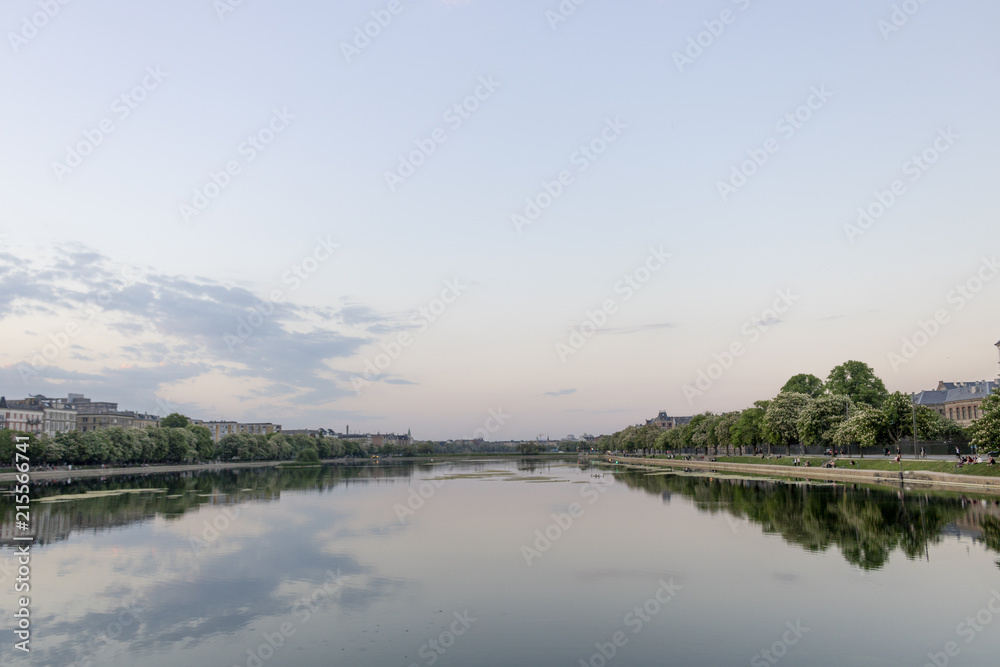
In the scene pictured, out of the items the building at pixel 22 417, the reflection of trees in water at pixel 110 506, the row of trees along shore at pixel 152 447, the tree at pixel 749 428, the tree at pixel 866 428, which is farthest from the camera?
the building at pixel 22 417

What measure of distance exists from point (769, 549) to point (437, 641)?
18474 millimetres

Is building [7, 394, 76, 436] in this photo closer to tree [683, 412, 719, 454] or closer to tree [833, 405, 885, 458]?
tree [683, 412, 719, 454]

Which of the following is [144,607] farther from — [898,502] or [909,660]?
[898,502]

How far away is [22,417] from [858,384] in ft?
476

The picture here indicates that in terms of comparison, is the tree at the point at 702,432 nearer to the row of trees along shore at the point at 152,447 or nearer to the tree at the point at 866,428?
the tree at the point at 866,428

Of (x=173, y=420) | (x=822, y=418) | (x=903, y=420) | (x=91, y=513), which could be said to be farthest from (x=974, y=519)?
(x=173, y=420)

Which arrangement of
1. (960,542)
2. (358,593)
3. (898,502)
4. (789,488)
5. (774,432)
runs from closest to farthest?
1. (358,593)
2. (960,542)
3. (898,502)
4. (789,488)
5. (774,432)

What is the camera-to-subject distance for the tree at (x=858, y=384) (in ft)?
325

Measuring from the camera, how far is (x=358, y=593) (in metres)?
22.9

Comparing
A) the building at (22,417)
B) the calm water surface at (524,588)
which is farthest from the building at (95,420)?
the calm water surface at (524,588)

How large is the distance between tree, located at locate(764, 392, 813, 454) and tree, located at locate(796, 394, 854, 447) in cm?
298

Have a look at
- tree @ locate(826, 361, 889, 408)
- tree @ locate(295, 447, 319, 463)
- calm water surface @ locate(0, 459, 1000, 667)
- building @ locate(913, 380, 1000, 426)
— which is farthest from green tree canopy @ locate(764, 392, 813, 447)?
tree @ locate(295, 447, 319, 463)

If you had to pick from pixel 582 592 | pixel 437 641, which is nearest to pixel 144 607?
pixel 437 641

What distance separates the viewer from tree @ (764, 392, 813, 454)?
88625mm
